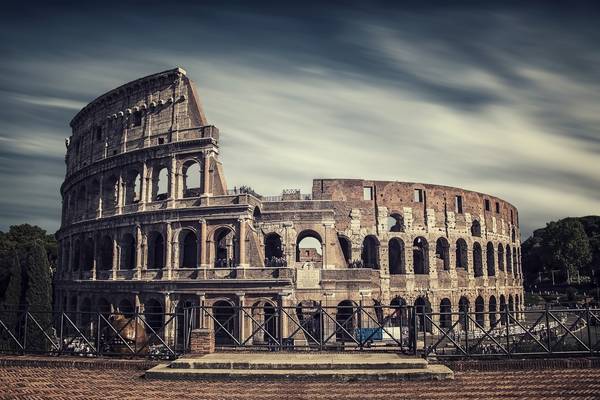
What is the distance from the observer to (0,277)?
126 feet

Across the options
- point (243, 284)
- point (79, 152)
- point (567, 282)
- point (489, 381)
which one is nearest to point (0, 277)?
point (79, 152)

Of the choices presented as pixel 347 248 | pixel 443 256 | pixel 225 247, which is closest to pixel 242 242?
pixel 225 247

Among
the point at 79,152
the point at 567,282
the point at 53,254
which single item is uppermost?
the point at 79,152

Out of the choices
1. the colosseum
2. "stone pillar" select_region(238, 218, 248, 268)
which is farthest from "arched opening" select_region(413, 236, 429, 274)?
"stone pillar" select_region(238, 218, 248, 268)

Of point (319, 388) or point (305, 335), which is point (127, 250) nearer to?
point (305, 335)

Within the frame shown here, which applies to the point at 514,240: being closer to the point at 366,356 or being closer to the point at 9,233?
the point at 366,356

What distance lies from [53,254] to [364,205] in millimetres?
41954

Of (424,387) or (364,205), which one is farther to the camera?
(364,205)

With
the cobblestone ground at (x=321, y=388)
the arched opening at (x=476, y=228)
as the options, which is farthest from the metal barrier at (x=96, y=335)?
the arched opening at (x=476, y=228)

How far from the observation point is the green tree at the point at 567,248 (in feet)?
193

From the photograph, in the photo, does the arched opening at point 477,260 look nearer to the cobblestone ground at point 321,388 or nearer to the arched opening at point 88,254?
the cobblestone ground at point 321,388

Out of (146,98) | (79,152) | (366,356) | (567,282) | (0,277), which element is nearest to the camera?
(366,356)

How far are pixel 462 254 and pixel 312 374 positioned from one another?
26.8 metres

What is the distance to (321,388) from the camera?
29.8 feet
